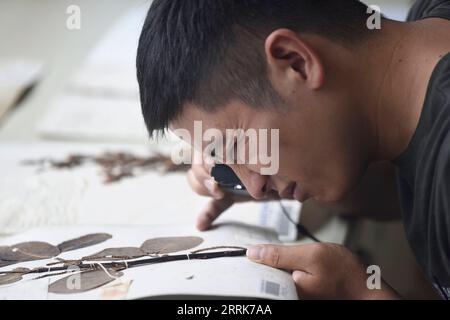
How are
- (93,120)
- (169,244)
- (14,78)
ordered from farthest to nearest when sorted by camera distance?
1. (14,78)
2. (93,120)
3. (169,244)

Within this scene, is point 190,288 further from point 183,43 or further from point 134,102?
point 134,102

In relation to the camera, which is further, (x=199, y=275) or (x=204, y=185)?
(x=204, y=185)

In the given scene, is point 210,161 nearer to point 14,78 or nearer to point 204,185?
point 204,185

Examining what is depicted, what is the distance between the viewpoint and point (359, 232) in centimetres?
101

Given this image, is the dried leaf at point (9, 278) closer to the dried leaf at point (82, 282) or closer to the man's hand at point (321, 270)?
the dried leaf at point (82, 282)

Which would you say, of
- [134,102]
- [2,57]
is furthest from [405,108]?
[2,57]

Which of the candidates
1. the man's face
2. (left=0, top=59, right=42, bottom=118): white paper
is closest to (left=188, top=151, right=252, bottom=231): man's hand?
the man's face

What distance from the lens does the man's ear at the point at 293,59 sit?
64 cm

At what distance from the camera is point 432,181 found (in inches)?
26.3

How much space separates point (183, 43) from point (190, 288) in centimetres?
26

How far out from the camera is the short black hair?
656mm

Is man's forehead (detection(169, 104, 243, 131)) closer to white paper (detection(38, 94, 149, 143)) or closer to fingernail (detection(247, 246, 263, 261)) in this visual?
fingernail (detection(247, 246, 263, 261))

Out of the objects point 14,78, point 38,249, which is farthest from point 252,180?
point 14,78

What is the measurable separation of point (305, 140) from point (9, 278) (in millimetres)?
355
